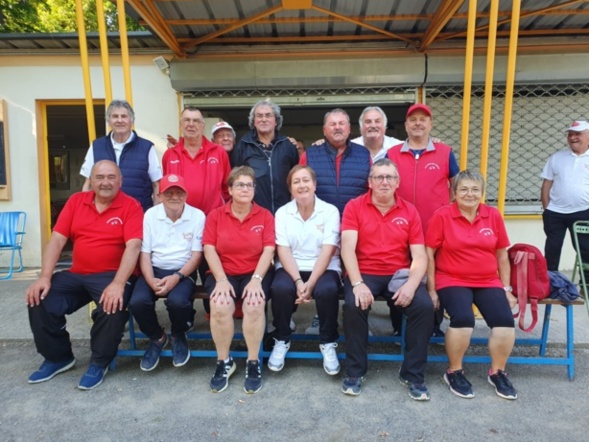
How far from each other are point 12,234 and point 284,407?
504 cm

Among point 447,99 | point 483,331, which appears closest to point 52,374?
point 483,331

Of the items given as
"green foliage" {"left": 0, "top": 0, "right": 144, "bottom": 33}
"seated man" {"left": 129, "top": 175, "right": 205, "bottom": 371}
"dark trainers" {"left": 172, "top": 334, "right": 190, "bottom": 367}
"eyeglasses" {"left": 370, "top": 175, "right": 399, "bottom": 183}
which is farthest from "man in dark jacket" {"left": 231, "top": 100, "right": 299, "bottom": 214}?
"green foliage" {"left": 0, "top": 0, "right": 144, "bottom": 33}

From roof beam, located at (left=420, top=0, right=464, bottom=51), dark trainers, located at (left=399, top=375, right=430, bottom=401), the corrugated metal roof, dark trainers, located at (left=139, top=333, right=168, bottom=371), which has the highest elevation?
the corrugated metal roof

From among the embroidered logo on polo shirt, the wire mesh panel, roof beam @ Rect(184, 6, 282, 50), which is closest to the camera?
the embroidered logo on polo shirt

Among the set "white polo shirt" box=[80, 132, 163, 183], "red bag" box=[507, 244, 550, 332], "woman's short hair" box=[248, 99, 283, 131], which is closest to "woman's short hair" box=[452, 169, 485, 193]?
"red bag" box=[507, 244, 550, 332]

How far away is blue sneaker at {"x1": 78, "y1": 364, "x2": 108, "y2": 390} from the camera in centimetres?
268

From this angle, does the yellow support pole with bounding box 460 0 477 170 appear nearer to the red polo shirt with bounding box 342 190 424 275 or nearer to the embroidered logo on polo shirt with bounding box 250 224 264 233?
the red polo shirt with bounding box 342 190 424 275

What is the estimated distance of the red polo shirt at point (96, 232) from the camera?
9.70 feet

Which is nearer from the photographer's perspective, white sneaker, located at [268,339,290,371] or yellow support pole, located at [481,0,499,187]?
white sneaker, located at [268,339,290,371]

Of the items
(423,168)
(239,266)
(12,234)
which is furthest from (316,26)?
(12,234)

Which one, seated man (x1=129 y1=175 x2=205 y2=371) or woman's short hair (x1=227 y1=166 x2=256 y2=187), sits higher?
woman's short hair (x1=227 y1=166 x2=256 y2=187)

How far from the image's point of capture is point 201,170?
339cm

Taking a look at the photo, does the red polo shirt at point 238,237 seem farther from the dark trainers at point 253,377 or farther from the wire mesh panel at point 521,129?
the wire mesh panel at point 521,129

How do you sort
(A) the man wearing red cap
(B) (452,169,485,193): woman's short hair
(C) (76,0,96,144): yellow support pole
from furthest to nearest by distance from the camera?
(C) (76,0,96,144): yellow support pole → (A) the man wearing red cap → (B) (452,169,485,193): woman's short hair
